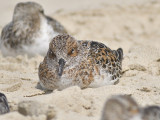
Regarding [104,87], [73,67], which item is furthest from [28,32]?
[104,87]

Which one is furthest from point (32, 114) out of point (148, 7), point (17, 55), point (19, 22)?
point (148, 7)

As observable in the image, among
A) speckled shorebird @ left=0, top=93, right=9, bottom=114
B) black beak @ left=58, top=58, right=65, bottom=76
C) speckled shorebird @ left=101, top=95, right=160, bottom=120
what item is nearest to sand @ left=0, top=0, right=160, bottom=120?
speckled shorebird @ left=0, top=93, right=9, bottom=114

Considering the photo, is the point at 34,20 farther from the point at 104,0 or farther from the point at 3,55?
the point at 104,0

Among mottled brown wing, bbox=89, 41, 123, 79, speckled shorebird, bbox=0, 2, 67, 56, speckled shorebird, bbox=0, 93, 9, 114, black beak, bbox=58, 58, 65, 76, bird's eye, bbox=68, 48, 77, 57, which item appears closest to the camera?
speckled shorebird, bbox=0, 93, 9, 114

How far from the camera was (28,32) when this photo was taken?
32.9 feet

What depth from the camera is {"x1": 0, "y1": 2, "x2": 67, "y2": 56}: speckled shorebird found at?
9.75 m

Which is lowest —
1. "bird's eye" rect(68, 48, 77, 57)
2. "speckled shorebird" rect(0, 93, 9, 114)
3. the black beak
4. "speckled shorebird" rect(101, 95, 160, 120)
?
"speckled shorebird" rect(0, 93, 9, 114)

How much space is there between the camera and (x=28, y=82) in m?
7.37

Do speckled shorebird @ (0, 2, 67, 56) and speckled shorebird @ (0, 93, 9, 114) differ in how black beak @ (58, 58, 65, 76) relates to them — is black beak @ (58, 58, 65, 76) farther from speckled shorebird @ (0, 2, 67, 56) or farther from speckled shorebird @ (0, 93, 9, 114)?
speckled shorebird @ (0, 2, 67, 56)

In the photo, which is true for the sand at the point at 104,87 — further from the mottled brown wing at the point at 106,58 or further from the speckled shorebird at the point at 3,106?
the mottled brown wing at the point at 106,58

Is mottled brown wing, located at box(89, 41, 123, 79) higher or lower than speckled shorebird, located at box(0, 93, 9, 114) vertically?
higher

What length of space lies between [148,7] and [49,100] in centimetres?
932

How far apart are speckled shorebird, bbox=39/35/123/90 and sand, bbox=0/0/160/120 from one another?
0.20 meters

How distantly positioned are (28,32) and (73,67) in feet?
12.1
